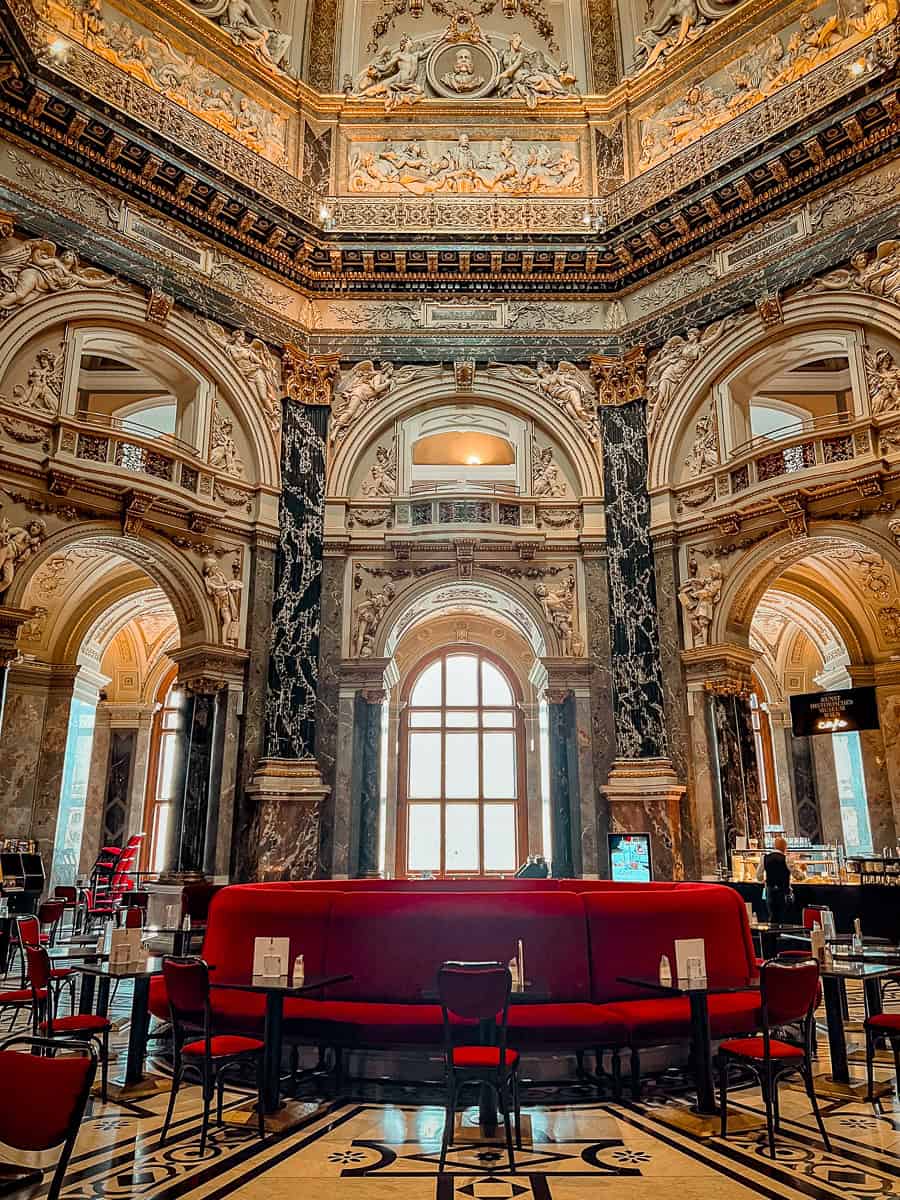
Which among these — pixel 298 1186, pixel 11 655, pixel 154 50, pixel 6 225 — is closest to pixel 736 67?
pixel 154 50

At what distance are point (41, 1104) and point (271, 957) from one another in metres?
3.07

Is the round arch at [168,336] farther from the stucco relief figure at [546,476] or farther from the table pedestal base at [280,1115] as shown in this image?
the table pedestal base at [280,1115]

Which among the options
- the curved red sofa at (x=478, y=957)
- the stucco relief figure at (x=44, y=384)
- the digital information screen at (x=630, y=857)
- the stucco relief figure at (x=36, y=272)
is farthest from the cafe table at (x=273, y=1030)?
the stucco relief figure at (x=36, y=272)

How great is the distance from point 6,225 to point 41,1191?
11.3m

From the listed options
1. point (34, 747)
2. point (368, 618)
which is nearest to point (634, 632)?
point (368, 618)

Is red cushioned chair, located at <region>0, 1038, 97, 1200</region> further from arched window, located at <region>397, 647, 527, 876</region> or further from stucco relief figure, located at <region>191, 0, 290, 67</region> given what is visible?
arched window, located at <region>397, 647, 527, 876</region>

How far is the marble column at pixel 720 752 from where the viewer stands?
12859 millimetres

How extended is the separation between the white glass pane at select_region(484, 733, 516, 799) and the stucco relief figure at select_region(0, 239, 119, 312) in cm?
1300

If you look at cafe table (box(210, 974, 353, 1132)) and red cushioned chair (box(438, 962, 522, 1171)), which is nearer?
red cushioned chair (box(438, 962, 522, 1171))

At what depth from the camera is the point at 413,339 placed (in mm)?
15383

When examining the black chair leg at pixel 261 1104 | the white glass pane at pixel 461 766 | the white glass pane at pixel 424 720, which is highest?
the white glass pane at pixel 424 720

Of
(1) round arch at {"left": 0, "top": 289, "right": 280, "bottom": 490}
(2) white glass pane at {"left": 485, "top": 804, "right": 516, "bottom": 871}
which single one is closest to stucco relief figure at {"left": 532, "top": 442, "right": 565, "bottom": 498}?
(1) round arch at {"left": 0, "top": 289, "right": 280, "bottom": 490}

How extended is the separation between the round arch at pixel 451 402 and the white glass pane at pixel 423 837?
9039 millimetres

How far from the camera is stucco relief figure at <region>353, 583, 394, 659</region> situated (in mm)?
14352
